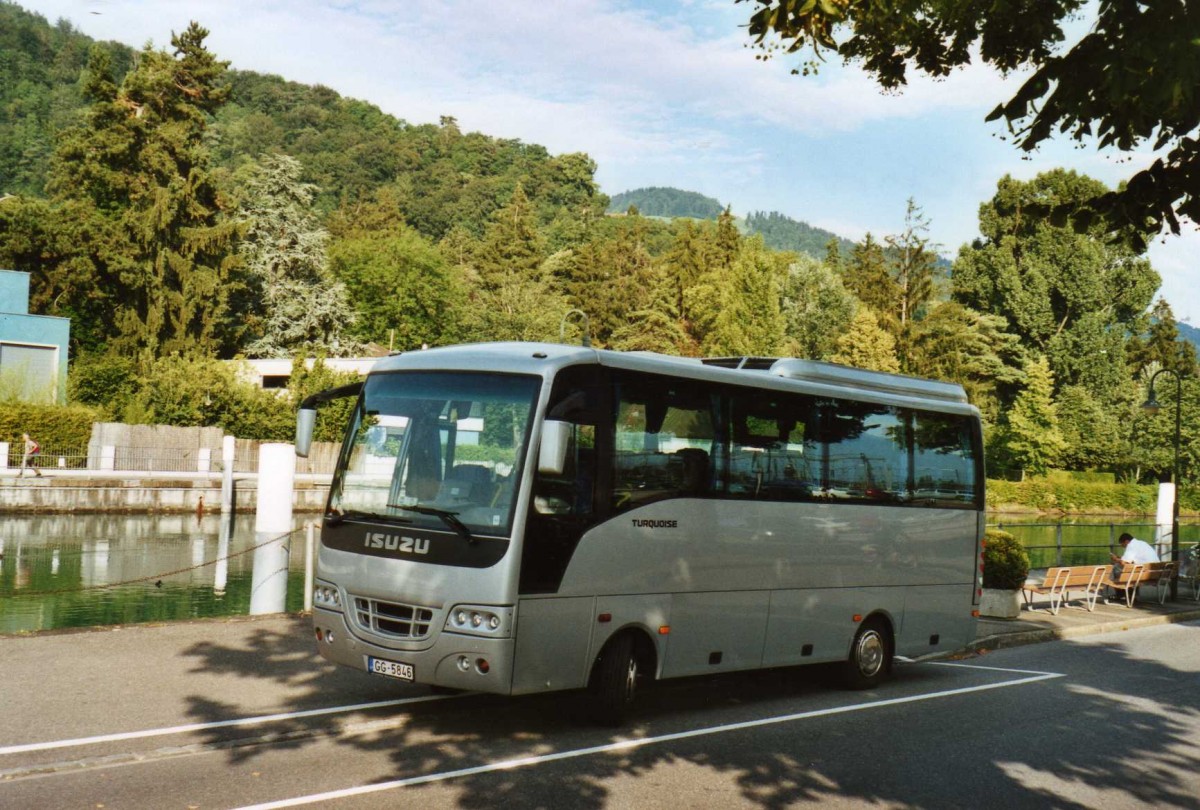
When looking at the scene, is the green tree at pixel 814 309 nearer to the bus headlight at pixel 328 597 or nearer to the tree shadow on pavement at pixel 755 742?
the tree shadow on pavement at pixel 755 742

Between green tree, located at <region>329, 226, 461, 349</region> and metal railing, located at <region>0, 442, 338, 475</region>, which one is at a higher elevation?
green tree, located at <region>329, 226, 461, 349</region>

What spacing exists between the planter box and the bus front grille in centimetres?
1295

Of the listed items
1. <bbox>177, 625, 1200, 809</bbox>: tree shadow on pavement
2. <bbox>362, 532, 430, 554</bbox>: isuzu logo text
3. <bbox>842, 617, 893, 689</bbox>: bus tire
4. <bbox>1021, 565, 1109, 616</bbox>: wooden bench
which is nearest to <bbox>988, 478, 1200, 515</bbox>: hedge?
<bbox>1021, 565, 1109, 616</bbox>: wooden bench

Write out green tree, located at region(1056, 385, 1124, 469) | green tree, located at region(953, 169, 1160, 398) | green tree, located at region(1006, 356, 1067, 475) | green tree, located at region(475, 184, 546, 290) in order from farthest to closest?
green tree, located at region(475, 184, 546, 290), green tree, located at region(953, 169, 1160, 398), green tree, located at region(1056, 385, 1124, 469), green tree, located at region(1006, 356, 1067, 475)

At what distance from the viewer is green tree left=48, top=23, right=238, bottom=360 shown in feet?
212

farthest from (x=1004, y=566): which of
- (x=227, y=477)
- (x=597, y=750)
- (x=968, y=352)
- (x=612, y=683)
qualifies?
(x=968, y=352)

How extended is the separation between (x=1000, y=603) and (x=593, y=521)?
12137 mm

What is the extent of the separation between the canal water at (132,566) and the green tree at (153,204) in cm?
2201

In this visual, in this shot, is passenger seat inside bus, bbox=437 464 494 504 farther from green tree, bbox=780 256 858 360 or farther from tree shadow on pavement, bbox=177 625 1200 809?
green tree, bbox=780 256 858 360

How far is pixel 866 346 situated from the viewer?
74.4 metres

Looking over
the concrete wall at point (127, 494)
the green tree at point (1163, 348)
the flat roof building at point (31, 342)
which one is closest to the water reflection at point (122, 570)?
the concrete wall at point (127, 494)

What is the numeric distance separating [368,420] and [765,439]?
3.99 m

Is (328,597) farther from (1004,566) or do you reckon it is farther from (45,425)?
(45,425)

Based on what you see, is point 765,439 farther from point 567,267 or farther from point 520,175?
point 520,175
